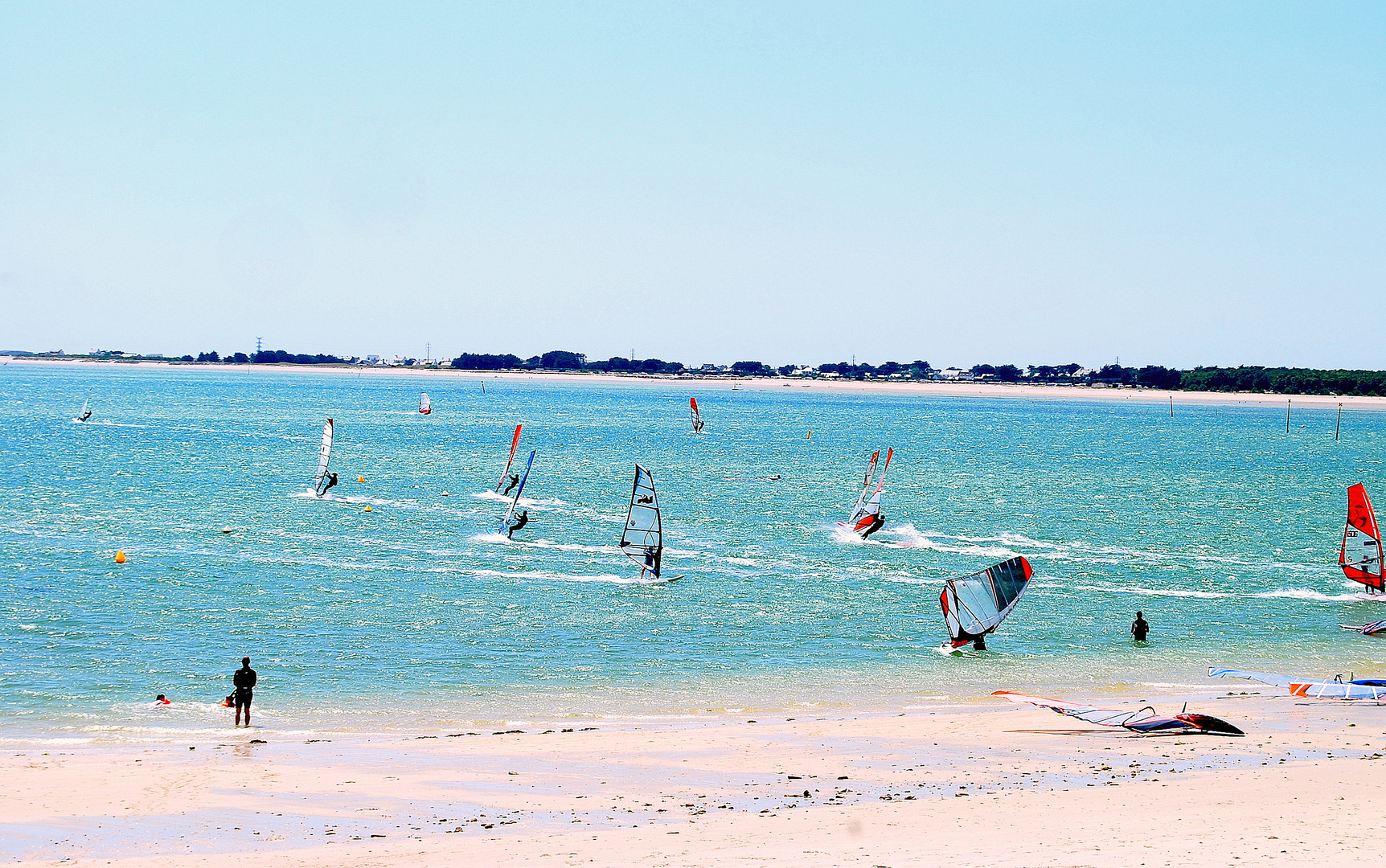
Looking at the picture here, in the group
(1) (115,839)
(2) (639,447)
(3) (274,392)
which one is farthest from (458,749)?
(3) (274,392)

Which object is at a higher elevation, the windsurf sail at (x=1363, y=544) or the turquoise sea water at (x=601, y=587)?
the windsurf sail at (x=1363, y=544)

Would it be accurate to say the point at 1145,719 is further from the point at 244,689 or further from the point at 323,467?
the point at 323,467

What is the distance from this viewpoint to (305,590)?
2866cm

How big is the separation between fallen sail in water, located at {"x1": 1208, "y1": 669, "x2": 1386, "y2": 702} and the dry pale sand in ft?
2.86

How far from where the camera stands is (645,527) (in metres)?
31.2

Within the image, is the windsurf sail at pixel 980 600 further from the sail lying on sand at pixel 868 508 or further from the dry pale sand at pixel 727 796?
the sail lying on sand at pixel 868 508

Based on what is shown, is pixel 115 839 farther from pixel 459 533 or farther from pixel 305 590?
pixel 459 533

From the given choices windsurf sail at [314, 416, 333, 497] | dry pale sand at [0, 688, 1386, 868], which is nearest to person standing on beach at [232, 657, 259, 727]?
dry pale sand at [0, 688, 1386, 868]

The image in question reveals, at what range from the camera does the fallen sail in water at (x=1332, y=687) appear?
18719mm

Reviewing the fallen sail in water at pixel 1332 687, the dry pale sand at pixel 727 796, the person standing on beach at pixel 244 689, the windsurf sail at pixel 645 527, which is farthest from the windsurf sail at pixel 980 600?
the person standing on beach at pixel 244 689

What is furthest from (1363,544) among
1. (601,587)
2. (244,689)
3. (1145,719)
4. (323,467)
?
(323,467)

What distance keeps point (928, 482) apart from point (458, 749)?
47.9m

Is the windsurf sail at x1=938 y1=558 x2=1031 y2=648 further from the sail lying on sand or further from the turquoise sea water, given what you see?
the sail lying on sand

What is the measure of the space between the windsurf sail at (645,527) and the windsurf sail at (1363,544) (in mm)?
16424
